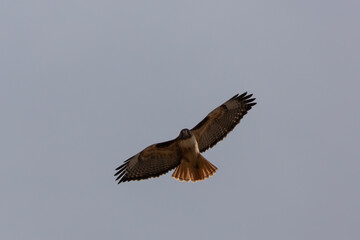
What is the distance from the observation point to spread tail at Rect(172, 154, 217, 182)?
1305cm

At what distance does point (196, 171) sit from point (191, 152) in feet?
1.65

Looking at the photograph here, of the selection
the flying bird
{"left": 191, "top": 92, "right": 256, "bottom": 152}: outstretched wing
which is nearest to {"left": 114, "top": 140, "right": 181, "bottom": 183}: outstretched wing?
the flying bird

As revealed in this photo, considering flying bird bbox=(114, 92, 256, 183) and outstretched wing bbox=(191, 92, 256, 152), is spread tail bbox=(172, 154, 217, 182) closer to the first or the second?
flying bird bbox=(114, 92, 256, 183)

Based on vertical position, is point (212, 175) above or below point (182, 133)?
below

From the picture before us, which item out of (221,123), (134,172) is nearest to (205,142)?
(221,123)

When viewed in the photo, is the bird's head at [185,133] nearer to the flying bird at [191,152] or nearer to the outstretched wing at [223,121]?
the flying bird at [191,152]

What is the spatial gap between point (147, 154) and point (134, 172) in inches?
22.2

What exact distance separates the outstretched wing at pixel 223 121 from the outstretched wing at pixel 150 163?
0.65 metres

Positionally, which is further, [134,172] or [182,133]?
[134,172]

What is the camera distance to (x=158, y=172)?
13.5 meters

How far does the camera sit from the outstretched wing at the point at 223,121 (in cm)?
1330

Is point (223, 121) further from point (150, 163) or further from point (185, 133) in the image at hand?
point (150, 163)

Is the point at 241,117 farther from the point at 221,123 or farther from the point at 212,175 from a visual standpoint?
the point at 212,175

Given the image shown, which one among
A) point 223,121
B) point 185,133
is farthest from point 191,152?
point 223,121
